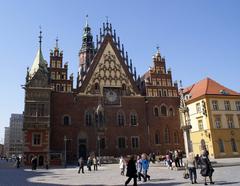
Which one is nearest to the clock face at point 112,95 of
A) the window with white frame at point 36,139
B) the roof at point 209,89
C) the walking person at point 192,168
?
the window with white frame at point 36,139

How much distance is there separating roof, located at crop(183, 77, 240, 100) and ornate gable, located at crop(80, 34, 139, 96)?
405 inches

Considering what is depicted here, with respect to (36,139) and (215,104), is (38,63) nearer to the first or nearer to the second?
(36,139)

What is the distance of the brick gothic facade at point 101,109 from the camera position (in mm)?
39875

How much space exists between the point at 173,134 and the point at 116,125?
34.6 feet

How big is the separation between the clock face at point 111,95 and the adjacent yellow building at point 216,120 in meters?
13.1

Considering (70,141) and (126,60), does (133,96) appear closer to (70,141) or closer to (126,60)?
(126,60)

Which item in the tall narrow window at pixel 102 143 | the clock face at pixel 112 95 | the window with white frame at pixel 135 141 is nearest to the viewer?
the tall narrow window at pixel 102 143

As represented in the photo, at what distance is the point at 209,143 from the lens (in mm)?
39656

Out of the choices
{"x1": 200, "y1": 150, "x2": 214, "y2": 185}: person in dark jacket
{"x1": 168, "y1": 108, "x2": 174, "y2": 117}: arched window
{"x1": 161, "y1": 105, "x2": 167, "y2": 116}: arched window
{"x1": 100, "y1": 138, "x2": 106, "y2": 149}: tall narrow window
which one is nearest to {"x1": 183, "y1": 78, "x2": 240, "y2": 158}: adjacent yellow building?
{"x1": 168, "y1": 108, "x2": 174, "y2": 117}: arched window

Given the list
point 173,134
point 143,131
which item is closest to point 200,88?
point 173,134

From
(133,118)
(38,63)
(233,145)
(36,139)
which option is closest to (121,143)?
(133,118)

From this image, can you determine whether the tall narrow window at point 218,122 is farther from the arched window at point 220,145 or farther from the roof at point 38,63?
the roof at point 38,63

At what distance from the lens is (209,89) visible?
4275 cm

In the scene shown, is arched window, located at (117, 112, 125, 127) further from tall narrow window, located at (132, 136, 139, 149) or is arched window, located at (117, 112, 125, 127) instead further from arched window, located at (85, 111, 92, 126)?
arched window, located at (85, 111, 92, 126)
